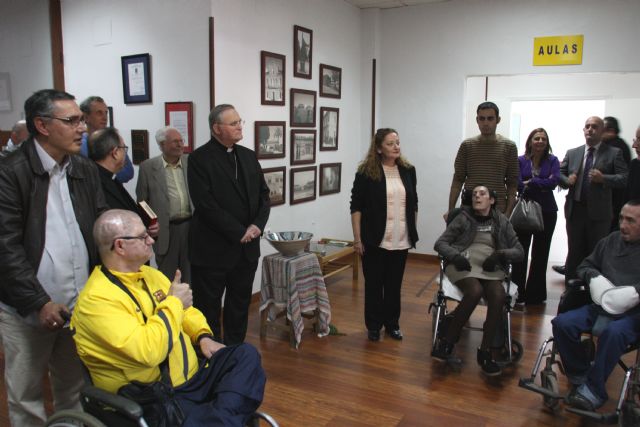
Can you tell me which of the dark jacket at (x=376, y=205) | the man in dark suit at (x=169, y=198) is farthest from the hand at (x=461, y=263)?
the man in dark suit at (x=169, y=198)

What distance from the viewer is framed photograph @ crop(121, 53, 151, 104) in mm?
4367

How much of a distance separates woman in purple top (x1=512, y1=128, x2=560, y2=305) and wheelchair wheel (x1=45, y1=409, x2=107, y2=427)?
138 inches

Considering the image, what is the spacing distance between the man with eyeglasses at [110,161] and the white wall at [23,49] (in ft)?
8.21

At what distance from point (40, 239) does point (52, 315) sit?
0.94ft

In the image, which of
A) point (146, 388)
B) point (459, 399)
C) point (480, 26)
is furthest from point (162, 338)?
point (480, 26)

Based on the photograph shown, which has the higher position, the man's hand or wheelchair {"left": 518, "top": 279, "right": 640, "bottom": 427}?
the man's hand

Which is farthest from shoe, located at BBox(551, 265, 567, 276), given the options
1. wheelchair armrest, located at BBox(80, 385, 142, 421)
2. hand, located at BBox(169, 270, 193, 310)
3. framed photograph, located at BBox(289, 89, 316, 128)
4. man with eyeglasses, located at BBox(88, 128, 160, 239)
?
wheelchair armrest, located at BBox(80, 385, 142, 421)

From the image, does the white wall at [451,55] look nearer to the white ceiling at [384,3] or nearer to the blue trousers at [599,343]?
the white ceiling at [384,3]

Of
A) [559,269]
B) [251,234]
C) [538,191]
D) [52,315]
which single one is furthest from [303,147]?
[52,315]

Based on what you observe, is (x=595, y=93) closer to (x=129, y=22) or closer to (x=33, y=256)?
(x=129, y=22)

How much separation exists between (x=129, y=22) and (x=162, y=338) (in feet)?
11.1

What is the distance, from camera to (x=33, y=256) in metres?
2.00

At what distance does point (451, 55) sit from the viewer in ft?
19.4

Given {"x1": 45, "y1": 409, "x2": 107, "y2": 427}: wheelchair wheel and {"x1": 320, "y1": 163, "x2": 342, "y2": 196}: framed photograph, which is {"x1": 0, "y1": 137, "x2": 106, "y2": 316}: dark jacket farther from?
{"x1": 320, "y1": 163, "x2": 342, "y2": 196}: framed photograph
